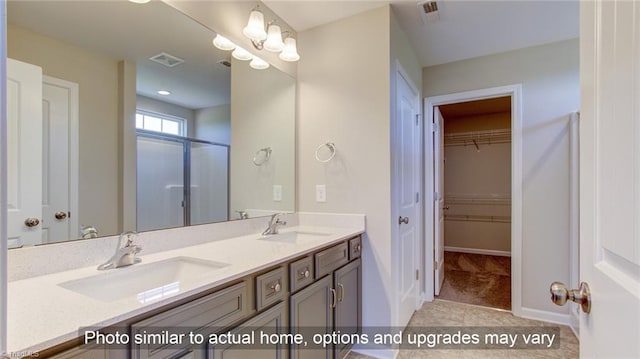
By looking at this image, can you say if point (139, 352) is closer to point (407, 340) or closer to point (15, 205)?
point (15, 205)

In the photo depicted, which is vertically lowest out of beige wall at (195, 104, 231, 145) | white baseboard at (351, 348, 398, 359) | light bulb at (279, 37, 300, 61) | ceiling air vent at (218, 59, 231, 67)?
white baseboard at (351, 348, 398, 359)

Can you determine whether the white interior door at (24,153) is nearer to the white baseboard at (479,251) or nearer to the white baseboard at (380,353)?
the white baseboard at (380,353)

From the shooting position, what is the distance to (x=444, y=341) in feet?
7.11

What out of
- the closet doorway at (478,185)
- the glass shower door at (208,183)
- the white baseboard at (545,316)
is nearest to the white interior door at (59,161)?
the glass shower door at (208,183)

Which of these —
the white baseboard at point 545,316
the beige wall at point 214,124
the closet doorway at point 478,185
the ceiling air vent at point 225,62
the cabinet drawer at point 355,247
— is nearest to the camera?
the beige wall at point 214,124

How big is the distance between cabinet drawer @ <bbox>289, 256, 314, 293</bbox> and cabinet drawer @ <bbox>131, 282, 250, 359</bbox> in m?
0.28

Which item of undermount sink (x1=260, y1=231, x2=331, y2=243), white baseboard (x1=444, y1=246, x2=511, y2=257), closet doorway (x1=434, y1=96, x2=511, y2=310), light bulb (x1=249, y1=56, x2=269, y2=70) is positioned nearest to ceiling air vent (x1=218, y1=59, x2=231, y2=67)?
light bulb (x1=249, y1=56, x2=269, y2=70)

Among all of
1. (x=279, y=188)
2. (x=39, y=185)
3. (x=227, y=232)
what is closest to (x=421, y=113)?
(x=279, y=188)

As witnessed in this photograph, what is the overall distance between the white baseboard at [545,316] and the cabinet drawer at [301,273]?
7.14 ft

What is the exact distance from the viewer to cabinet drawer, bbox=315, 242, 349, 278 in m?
1.54

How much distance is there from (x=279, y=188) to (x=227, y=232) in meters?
0.57

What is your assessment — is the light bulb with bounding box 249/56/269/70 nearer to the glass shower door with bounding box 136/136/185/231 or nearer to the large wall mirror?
the large wall mirror

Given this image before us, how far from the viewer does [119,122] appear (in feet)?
4.15

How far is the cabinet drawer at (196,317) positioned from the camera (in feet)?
2.63
